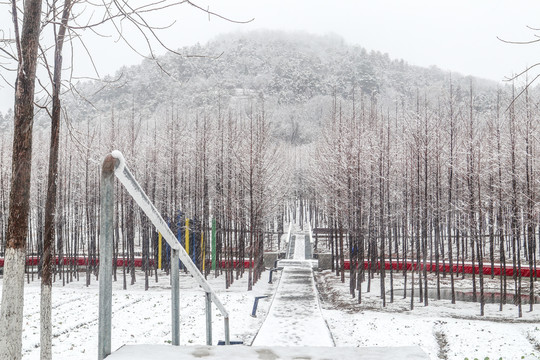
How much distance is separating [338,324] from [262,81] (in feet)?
467

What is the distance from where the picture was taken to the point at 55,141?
7332 mm

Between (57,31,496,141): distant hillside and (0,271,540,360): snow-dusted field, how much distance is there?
7430 centimetres

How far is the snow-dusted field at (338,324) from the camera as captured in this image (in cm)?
1243

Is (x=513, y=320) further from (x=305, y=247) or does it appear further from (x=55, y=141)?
(x=305, y=247)

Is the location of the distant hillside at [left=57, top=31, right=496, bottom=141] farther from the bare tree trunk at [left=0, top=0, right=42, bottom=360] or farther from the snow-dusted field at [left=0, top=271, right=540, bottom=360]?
the bare tree trunk at [left=0, top=0, right=42, bottom=360]

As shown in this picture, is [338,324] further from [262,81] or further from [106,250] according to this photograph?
[262,81]

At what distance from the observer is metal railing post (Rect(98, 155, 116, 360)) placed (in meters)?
2.21

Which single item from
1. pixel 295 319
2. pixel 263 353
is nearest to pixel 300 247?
pixel 295 319

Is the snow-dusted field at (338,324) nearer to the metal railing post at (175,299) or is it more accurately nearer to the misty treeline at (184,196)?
the misty treeline at (184,196)

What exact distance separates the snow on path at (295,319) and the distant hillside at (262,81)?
72.4 m

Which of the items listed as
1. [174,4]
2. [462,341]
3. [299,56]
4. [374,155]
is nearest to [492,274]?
[374,155]

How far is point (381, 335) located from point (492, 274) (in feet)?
45.7

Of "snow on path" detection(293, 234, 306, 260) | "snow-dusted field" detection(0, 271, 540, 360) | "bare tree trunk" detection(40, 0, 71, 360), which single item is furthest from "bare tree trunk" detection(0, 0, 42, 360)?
"snow on path" detection(293, 234, 306, 260)

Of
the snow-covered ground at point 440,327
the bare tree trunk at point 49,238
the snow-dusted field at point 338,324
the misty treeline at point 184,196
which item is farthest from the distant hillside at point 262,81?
the bare tree trunk at point 49,238
